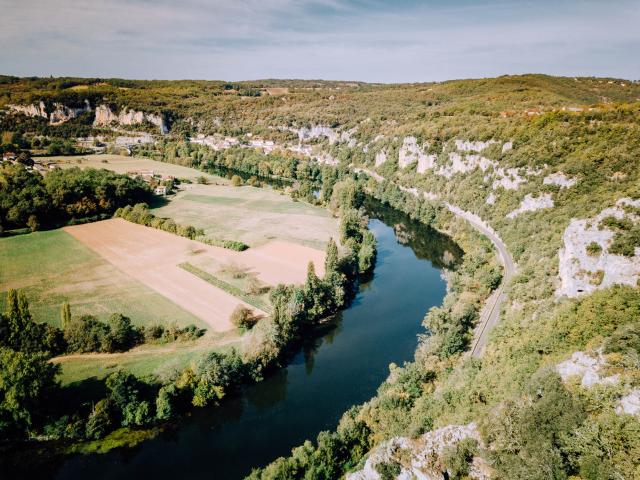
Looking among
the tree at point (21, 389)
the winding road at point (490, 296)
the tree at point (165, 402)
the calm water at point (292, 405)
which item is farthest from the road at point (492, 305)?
the tree at point (21, 389)

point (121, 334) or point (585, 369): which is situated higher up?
point (585, 369)

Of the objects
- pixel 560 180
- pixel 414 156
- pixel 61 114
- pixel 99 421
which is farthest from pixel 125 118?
pixel 99 421

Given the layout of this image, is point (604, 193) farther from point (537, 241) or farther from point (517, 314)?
point (517, 314)

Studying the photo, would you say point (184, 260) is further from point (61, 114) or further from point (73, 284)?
point (61, 114)

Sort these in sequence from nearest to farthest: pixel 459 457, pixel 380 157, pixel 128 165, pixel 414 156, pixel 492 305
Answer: pixel 459 457
pixel 492 305
pixel 414 156
pixel 128 165
pixel 380 157

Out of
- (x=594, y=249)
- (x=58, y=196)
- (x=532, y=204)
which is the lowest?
(x=58, y=196)

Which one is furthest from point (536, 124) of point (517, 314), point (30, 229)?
point (30, 229)

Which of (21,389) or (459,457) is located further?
(21,389)

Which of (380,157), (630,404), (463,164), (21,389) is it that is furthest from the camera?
(380,157)
